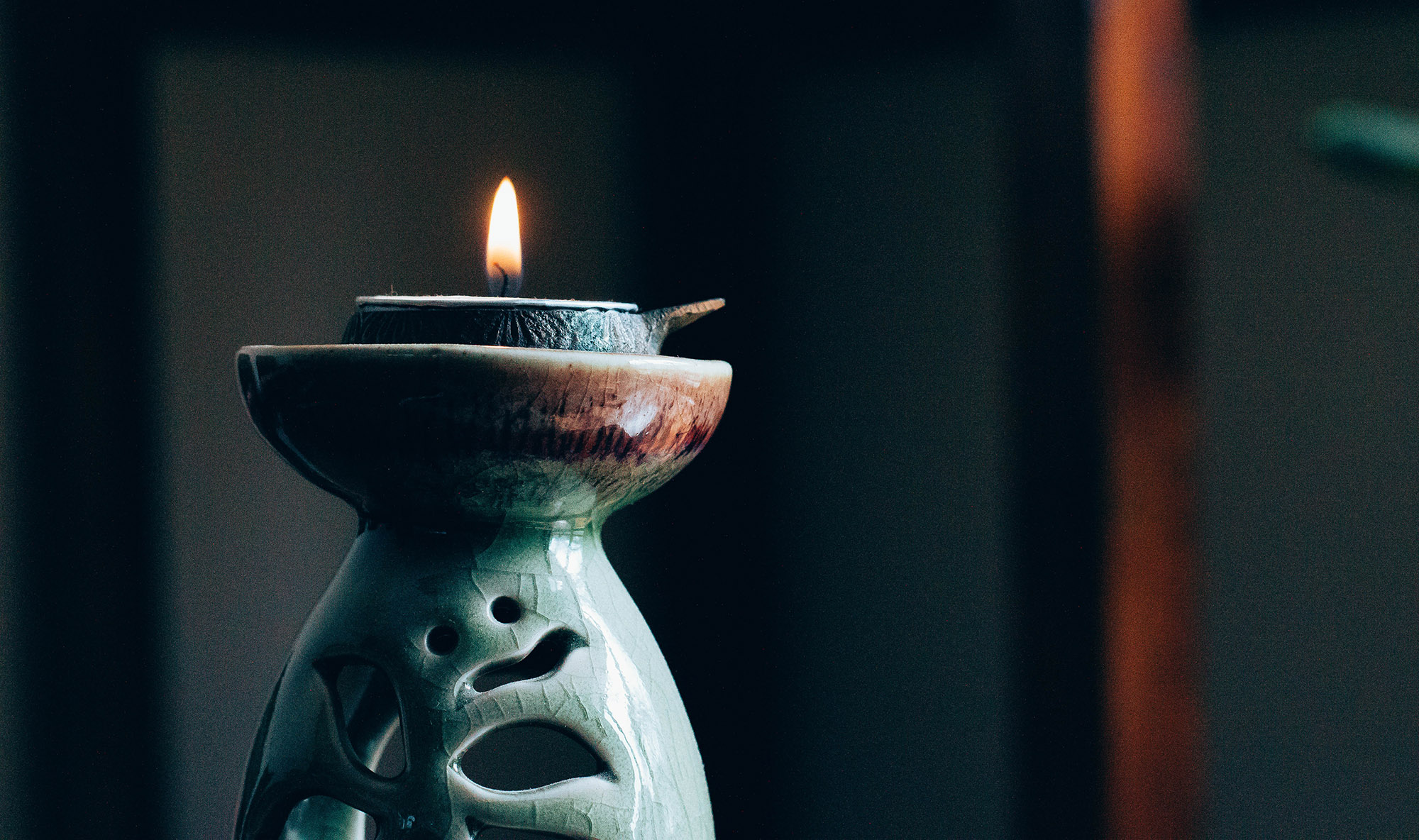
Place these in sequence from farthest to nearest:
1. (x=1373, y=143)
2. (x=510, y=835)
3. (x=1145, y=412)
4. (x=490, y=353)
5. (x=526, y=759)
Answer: (x=526, y=759) < (x=510, y=835) < (x=1145, y=412) < (x=490, y=353) < (x=1373, y=143)

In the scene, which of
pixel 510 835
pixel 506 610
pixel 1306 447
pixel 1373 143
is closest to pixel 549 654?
pixel 506 610

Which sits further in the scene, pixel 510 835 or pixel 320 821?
pixel 510 835

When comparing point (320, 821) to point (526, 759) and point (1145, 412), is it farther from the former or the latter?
point (526, 759)

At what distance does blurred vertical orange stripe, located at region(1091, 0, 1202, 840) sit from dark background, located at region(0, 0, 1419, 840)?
0.41 m

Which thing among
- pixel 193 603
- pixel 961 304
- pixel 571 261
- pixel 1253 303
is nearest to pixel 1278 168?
pixel 1253 303

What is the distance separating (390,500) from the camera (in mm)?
286

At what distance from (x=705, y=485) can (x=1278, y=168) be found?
624 millimetres

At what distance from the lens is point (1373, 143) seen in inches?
5.2

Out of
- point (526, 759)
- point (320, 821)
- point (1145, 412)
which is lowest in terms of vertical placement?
point (526, 759)

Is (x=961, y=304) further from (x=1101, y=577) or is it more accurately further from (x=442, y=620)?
(x=442, y=620)

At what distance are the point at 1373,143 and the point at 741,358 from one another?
1.08 m

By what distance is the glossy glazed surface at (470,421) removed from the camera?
0.85ft

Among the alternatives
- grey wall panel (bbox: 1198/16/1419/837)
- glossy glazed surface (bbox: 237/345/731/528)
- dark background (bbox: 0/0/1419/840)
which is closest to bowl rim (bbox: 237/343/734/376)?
glossy glazed surface (bbox: 237/345/731/528)

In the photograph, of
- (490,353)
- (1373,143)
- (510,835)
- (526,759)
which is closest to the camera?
(1373,143)
